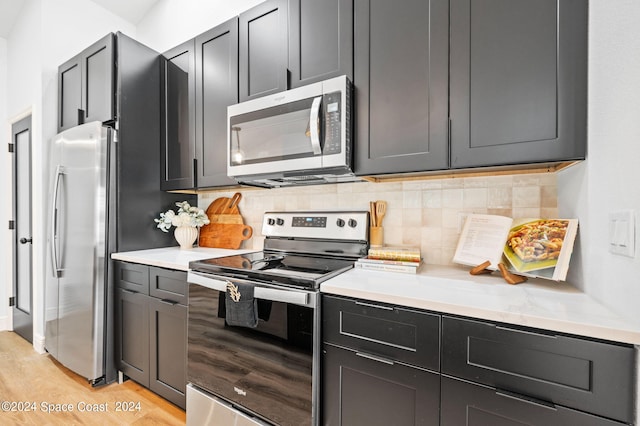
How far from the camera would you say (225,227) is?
230cm

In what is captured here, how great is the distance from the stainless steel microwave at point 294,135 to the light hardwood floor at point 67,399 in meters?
1.57

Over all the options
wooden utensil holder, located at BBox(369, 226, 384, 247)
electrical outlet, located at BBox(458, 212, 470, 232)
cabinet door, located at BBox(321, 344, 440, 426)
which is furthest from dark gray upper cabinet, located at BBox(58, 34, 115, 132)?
electrical outlet, located at BBox(458, 212, 470, 232)

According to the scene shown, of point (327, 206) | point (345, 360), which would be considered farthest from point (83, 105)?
point (345, 360)

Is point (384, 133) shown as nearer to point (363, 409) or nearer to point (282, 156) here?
point (282, 156)

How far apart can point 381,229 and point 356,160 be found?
0.47 meters

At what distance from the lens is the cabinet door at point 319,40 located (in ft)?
4.73

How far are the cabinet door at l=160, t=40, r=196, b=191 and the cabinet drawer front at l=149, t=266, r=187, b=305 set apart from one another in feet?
2.21

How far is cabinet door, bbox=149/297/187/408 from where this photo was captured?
1.64 meters

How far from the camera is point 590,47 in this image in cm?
99

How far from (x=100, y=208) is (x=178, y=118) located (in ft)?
2.82

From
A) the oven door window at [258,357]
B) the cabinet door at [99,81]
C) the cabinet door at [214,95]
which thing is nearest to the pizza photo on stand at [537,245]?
the oven door window at [258,357]

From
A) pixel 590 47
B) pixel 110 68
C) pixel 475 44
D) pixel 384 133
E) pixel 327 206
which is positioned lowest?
pixel 327 206

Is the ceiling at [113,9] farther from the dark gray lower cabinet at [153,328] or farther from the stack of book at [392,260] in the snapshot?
the stack of book at [392,260]

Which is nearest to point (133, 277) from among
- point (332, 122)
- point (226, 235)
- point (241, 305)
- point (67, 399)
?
point (226, 235)
